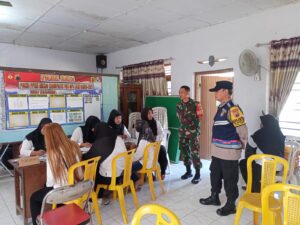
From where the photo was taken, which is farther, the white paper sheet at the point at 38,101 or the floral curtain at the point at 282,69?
the white paper sheet at the point at 38,101

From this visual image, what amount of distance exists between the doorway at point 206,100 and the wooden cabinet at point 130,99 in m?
1.42

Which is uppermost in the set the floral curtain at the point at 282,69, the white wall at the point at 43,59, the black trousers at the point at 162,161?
the white wall at the point at 43,59

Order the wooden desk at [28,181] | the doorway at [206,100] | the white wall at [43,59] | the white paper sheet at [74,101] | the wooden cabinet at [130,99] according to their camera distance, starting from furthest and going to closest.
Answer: the white wall at [43,59], the wooden cabinet at [130,99], the doorway at [206,100], the white paper sheet at [74,101], the wooden desk at [28,181]

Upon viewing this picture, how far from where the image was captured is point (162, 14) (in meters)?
3.51

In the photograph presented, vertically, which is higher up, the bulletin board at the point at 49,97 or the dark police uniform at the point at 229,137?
the bulletin board at the point at 49,97

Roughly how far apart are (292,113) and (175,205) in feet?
6.90

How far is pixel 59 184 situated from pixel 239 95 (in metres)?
2.95

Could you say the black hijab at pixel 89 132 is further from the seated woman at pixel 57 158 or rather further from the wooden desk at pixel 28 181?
the seated woman at pixel 57 158

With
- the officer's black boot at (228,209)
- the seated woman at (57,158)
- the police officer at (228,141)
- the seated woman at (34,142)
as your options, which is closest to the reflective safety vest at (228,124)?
the police officer at (228,141)

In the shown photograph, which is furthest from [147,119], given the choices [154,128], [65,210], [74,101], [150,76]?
[65,210]

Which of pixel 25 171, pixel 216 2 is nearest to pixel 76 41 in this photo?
pixel 216 2

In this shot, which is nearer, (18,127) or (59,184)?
(59,184)

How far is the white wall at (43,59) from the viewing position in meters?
5.35

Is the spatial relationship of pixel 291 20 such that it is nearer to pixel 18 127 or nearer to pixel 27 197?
pixel 27 197
